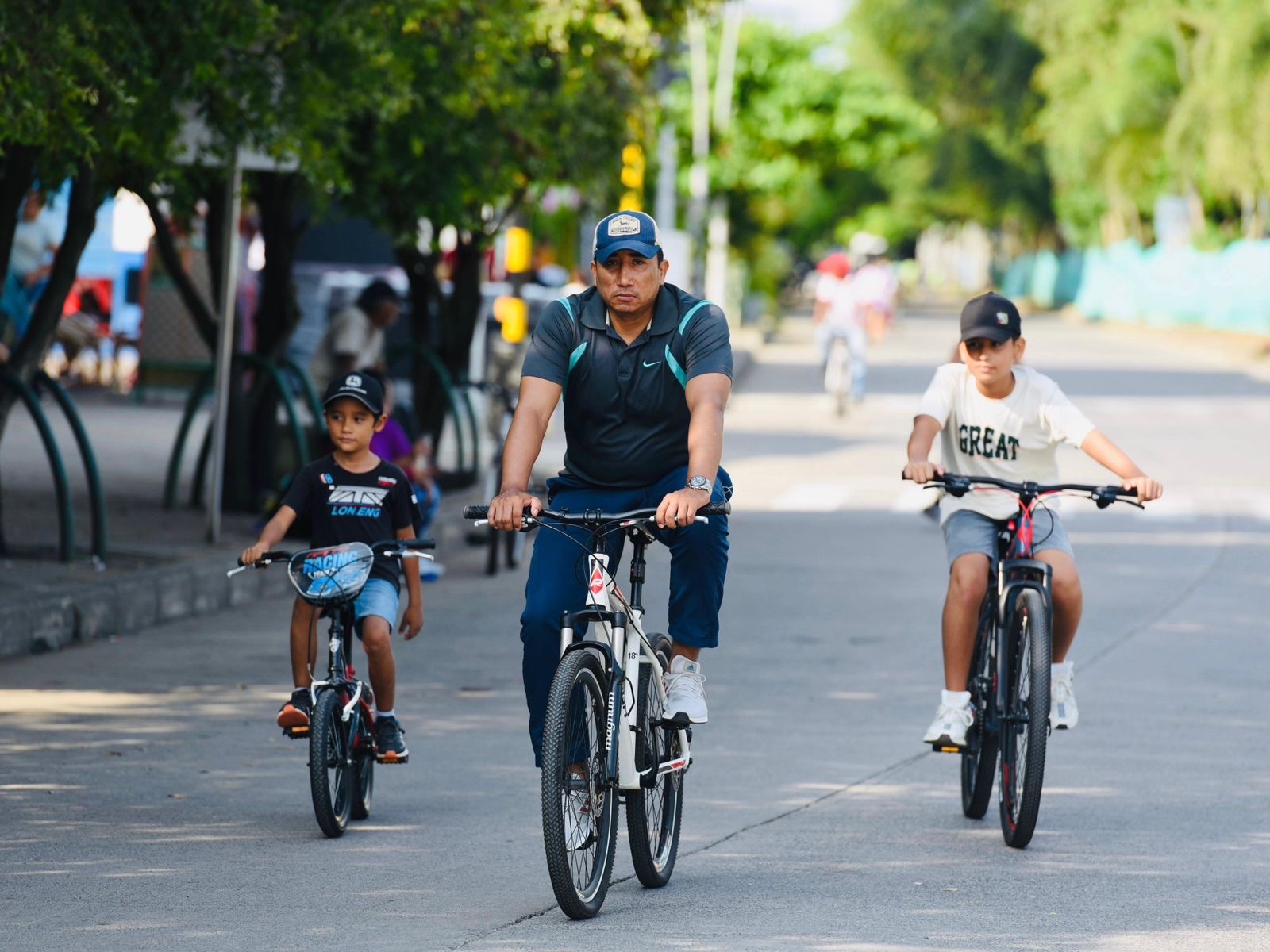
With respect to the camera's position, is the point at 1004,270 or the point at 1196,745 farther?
the point at 1004,270

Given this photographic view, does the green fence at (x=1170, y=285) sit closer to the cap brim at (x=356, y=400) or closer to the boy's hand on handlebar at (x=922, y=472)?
the boy's hand on handlebar at (x=922, y=472)

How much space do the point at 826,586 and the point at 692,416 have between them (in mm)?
7497

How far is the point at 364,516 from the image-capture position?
23.3 feet

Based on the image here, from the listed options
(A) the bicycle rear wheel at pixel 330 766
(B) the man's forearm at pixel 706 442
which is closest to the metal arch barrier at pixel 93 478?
(A) the bicycle rear wheel at pixel 330 766

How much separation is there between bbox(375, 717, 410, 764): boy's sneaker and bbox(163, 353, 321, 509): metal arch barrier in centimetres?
646

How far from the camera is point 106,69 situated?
911 centimetres

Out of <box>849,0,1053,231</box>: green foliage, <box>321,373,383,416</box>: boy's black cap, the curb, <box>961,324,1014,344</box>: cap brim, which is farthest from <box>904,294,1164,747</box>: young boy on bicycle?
<box>849,0,1053,231</box>: green foliage

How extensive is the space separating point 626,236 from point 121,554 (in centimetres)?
688

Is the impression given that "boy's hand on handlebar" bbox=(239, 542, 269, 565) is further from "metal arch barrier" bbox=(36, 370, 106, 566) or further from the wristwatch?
"metal arch barrier" bbox=(36, 370, 106, 566)

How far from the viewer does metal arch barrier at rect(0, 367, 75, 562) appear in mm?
11148

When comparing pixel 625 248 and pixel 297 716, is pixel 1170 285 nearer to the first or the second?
pixel 297 716

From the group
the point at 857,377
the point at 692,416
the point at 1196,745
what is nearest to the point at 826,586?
the point at 1196,745

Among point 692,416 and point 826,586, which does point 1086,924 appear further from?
point 826,586

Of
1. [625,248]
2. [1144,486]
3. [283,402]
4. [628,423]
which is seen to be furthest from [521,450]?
[283,402]
